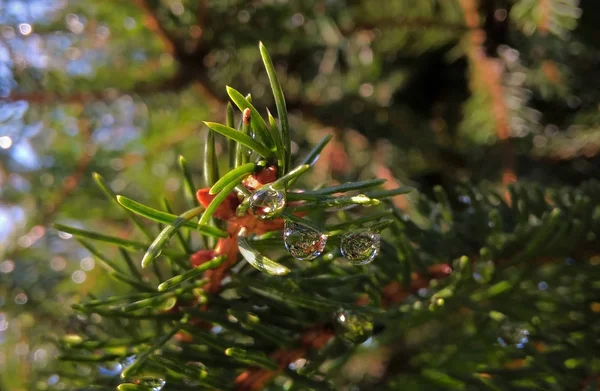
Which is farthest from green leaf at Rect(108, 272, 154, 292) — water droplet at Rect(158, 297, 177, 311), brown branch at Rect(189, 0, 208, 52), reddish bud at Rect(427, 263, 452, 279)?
brown branch at Rect(189, 0, 208, 52)

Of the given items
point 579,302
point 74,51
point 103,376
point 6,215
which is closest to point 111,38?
point 74,51

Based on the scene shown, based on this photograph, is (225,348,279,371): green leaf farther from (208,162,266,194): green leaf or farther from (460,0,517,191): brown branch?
(460,0,517,191): brown branch

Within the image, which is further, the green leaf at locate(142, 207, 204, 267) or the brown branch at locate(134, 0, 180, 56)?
the brown branch at locate(134, 0, 180, 56)

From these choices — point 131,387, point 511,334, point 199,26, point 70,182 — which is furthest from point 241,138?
point 70,182

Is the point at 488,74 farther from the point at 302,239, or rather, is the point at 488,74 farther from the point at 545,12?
the point at 302,239

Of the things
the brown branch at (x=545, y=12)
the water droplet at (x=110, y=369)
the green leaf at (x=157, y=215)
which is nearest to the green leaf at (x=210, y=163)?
the green leaf at (x=157, y=215)

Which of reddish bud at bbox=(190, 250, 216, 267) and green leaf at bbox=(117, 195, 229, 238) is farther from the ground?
green leaf at bbox=(117, 195, 229, 238)

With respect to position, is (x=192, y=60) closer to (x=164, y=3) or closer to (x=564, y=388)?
(x=164, y=3)
